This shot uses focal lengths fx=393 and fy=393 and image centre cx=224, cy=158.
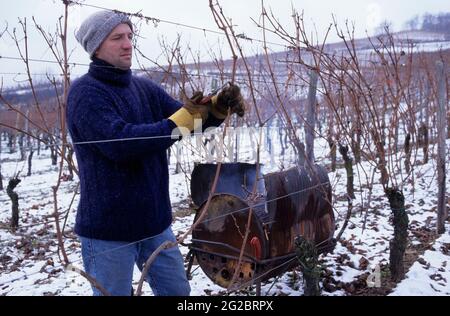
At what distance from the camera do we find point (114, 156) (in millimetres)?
1606

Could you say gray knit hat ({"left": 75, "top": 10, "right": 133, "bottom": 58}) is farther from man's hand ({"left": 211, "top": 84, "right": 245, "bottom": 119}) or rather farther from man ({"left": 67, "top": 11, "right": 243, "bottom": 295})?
man's hand ({"left": 211, "top": 84, "right": 245, "bottom": 119})

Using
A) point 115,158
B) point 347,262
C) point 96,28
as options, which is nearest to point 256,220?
point 115,158

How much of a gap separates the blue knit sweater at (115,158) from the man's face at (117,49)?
0.12 ft

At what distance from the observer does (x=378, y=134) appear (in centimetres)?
338

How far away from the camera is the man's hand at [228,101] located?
1.81m

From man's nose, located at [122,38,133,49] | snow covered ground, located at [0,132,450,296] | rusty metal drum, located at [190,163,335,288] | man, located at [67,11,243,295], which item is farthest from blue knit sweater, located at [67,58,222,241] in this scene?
rusty metal drum, located at [190,163,335,288]

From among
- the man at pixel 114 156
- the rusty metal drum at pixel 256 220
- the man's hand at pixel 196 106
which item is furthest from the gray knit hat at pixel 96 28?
the rusty metal drum at pixel 256 220

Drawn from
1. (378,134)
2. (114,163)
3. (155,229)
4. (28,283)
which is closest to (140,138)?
(114,163)

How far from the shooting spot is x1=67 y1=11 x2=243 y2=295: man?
1621 millimetres

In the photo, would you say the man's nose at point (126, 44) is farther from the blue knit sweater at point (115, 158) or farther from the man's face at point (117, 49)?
the blue knit sweater at point (115, 158)

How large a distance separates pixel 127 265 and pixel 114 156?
1.81ft

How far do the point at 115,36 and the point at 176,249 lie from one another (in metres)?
1.09

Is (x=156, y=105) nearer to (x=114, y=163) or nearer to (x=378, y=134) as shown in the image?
(x=114, y=163)

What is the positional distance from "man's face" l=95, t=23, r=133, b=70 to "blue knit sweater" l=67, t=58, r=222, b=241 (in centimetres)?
4
